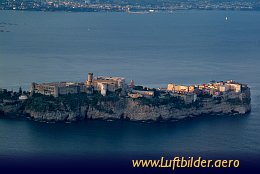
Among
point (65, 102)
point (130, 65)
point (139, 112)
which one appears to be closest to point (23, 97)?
point (65, 102)

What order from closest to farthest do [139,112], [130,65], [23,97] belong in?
[139,112]
[23,97]
[130,65]

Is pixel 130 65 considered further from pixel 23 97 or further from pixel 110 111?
pixel 110 111

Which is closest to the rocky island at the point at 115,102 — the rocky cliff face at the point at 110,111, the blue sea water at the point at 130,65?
the rocky cliff face at the point at 110,111

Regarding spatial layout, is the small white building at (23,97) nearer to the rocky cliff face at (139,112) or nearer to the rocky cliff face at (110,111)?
the rocky cliff face at (110,111)

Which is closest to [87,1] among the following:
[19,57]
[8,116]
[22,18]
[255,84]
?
[22,18]

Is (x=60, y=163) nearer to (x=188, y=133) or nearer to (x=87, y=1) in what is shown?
(x=188, y=133)

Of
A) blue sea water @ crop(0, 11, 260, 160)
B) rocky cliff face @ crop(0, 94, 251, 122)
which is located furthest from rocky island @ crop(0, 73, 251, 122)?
blue sea water @ crop(0, 11, 260, 160)
